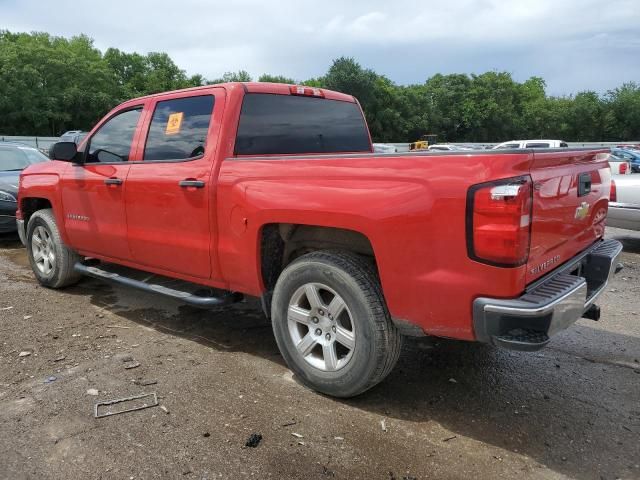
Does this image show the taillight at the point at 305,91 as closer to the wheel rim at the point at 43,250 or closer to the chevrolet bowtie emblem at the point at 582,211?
the chevrolet bowtie emblem at the point at 582,211

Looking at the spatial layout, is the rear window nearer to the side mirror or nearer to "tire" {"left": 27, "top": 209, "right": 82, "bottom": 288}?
the side mirror

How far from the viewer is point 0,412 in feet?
10.4

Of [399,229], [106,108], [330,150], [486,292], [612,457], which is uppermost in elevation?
[106,108]

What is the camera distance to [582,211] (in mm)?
3242

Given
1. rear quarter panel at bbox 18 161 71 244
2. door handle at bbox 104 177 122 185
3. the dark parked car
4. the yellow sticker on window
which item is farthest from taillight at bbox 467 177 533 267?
the dark parked car

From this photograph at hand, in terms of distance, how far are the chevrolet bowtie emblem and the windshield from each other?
908 cm

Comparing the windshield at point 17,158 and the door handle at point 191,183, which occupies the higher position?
the windshield at point 17,158

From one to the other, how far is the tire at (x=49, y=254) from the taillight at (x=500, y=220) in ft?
14.4

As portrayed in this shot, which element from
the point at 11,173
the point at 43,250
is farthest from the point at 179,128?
the point at 11,173

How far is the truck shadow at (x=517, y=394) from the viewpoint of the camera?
2793 millimetres

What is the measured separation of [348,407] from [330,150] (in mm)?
2297

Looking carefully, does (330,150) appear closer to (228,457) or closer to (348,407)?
(348,407)

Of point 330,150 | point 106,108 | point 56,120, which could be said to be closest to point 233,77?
point 106,108

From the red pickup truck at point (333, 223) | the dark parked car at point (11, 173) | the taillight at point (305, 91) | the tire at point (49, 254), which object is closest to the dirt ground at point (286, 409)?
the red pickup truck at point (333, 223)
